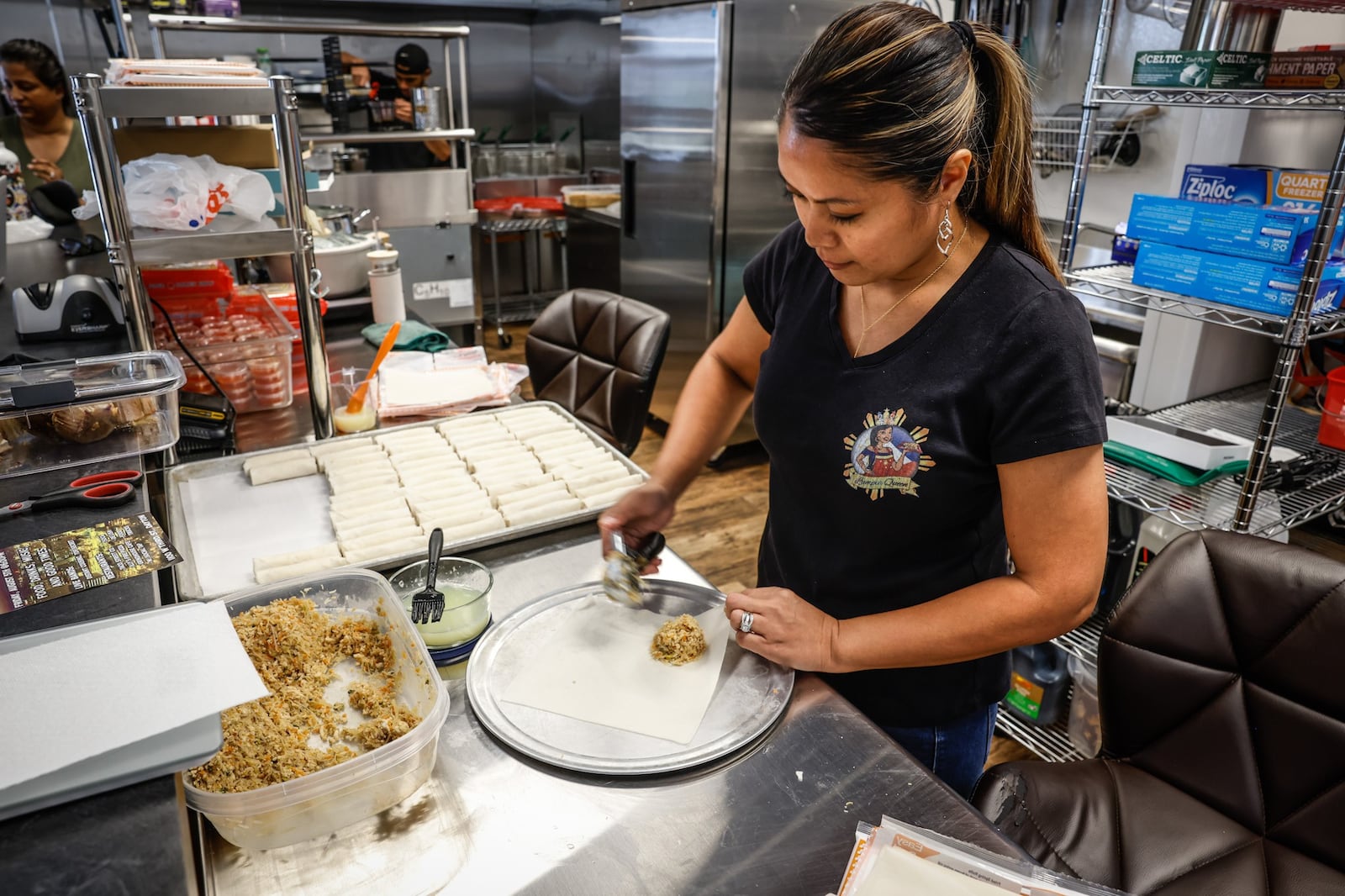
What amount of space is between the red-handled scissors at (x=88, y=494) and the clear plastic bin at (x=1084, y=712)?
78.7 inches

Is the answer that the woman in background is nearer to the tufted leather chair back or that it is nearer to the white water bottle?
the white water bottle

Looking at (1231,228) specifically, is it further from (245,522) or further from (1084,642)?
(245,522)

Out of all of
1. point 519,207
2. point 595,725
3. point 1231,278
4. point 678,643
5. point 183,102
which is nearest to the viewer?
point 595,725

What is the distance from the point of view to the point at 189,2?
14.0 feet

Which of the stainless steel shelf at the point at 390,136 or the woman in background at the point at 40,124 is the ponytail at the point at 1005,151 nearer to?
the stainless steel shelf at the point at 390,136

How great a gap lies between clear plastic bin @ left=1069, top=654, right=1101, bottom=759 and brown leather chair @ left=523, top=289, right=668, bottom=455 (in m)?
1.25

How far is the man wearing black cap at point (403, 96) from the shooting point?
426cm

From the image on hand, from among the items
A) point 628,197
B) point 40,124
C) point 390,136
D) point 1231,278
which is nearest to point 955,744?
point 1231,278

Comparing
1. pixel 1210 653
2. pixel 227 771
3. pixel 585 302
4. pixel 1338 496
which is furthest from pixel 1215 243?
pixel 227 771

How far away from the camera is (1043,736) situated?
2166mm

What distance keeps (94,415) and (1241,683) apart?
1.79 metres

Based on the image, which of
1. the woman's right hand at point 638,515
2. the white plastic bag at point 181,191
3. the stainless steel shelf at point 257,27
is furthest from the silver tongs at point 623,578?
the stainless steel shelf at point 257,27

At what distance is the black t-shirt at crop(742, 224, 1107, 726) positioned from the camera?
3.10 ft

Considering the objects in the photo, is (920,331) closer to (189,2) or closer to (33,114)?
(33,114)
